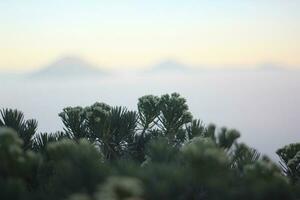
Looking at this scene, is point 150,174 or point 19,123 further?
point 19,123

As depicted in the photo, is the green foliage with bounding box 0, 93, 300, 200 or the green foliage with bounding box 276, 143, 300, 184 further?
the green foliage with bounding box 276, 143, 300, 184

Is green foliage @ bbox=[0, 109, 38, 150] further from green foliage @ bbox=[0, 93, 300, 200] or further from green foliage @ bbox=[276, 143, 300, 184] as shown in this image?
green foliage @ bbox=[276, 143, 300, 184]

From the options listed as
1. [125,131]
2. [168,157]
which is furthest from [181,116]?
[168,157]

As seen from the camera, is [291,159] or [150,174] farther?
[291,159]

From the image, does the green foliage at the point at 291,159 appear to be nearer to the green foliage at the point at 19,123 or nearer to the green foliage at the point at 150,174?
the green foliage at the point at 150,174

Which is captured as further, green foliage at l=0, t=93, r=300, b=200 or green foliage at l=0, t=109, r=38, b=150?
green foliage at l=0, t=109, r=38, b=150

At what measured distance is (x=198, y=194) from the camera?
3.87ft

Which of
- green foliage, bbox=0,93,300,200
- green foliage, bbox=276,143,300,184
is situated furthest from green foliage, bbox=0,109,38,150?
Result: green foliage, bbox=276,143,300,184

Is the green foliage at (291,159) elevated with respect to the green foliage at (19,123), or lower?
lower

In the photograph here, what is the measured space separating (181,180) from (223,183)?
10cm

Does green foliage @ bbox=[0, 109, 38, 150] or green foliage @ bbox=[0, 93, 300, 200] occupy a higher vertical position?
green foliage @ bbox=[0, 109, 38, 150]

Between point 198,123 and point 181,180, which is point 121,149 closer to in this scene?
point 198,123

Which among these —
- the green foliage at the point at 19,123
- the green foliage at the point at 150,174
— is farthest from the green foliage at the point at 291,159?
the green foliage at the point at 19,123

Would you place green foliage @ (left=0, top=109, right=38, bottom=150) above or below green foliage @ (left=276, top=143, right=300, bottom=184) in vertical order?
above
